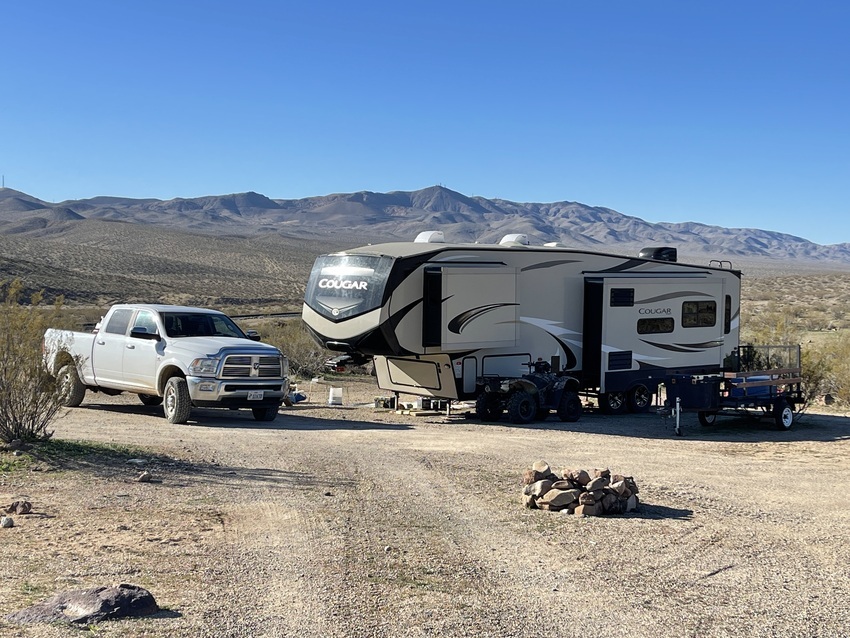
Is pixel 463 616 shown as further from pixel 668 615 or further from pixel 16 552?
pixel 16 552

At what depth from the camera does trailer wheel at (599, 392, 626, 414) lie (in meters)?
19.3

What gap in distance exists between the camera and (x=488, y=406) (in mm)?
17516

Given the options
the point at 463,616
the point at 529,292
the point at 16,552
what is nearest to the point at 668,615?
the point at 463,616

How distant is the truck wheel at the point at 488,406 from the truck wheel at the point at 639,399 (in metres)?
3.42

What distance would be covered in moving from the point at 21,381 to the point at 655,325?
12762mm

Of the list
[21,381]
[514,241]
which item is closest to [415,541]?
[21,381]

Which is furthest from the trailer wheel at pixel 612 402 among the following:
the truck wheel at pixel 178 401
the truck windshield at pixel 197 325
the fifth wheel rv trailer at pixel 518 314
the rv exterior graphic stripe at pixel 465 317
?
the truck wheel at pixel 178 401

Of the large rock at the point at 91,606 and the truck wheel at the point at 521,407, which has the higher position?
the truck wheel at the point at 521,407

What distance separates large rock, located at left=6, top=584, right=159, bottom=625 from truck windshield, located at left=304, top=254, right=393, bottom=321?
10.2 metres

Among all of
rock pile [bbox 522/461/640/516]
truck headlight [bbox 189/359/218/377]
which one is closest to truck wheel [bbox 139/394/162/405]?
truck headlight [bbox 189/359/218/377]

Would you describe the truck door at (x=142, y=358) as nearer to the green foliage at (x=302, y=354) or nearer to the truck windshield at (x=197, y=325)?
the truck windshield at (x=197, y=325)

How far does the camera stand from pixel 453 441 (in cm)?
1405

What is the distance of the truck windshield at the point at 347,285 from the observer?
16234mm

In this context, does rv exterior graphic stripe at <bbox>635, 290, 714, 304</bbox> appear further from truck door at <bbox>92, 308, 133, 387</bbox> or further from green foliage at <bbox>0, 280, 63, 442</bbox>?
green foliage at <bbox>0, 280, 63, 442</bbox>
